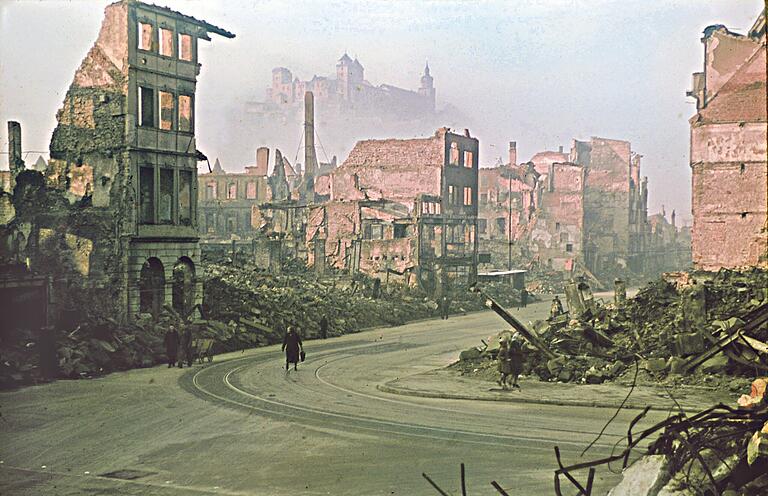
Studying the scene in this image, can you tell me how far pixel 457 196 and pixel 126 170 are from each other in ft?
94.0

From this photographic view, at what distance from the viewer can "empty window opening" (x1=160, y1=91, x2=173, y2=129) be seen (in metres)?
25.1

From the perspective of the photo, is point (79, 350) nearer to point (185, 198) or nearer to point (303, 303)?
point (185, 198)

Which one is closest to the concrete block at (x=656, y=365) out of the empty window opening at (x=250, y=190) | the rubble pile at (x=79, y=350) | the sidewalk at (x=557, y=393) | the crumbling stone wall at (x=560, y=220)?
the sidewalk at (x=557, y=393)

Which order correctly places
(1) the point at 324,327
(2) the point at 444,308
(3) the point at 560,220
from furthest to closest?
1. (3) the point at 560,220
2. (2) the point at 444,308
3. (1) the point at 324,327

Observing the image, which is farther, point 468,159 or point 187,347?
point 468,159

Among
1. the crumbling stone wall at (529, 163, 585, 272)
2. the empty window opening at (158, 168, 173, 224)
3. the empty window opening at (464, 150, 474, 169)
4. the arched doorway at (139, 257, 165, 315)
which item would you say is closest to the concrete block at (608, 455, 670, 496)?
the arched doorway at (139, 257, 165, 315)

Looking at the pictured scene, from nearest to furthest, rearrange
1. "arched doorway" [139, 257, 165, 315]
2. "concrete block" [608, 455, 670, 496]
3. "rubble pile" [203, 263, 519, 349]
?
1. "concrete block" [608, 455, 670, 496]
2. "arched doorway" [139, 257, 165, 315]
3. "rubble pile" [203, 263, 519, 349]

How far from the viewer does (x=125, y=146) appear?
23.7m

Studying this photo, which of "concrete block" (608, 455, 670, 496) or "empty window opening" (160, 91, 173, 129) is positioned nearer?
"concrete block" (608, 455, 670, 496)

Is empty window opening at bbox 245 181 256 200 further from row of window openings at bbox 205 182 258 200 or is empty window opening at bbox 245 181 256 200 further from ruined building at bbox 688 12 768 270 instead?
ruined building at bbox 688 12 768 270

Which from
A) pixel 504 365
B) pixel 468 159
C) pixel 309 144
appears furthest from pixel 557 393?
pixel 309 144

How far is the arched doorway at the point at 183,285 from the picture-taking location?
25.2 m

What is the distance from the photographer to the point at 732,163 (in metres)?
27.1

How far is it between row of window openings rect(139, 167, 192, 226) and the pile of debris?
11.2m
